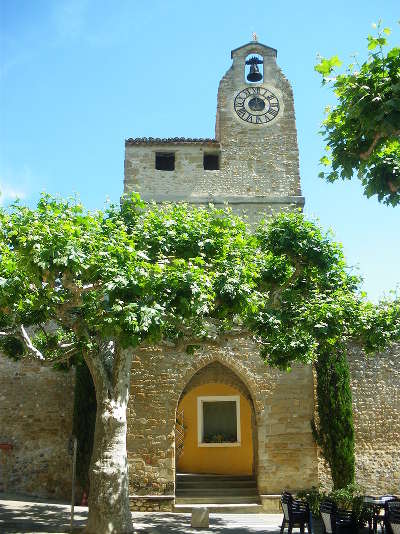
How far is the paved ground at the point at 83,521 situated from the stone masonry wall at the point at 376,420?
3.15m

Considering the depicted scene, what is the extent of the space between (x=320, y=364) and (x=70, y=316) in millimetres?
8256

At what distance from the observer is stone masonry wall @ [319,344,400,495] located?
15.5 m

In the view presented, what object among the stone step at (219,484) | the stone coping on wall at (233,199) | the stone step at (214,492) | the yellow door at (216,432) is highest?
the stone coping on wall at (233,199)

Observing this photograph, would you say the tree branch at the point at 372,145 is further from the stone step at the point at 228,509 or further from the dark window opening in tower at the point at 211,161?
the dark window opening in tower at the point at 211,161

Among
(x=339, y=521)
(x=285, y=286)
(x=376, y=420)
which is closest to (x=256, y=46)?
(x=285, y=286)

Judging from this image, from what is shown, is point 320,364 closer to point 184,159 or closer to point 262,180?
point 262,180

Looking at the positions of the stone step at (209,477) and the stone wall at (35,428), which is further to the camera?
the stone step at (209,477)

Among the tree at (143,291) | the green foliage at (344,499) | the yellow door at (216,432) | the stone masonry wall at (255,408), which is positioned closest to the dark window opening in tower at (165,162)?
the tree at (143,291)

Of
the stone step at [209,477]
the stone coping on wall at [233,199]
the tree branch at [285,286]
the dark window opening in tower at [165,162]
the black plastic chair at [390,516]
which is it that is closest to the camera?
the black plastic chair at [390,516]

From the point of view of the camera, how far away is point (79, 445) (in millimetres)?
15312

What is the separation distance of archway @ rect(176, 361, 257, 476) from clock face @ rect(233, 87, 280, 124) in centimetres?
927

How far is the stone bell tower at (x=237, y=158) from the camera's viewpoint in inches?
690

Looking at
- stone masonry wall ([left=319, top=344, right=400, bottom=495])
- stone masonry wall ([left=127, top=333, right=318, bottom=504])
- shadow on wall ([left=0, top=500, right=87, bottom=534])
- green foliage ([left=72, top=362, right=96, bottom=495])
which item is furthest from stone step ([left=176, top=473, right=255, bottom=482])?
shadow on wall ([left=0, top=500, right=87, bottom=534])

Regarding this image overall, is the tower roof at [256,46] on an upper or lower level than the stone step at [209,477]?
upper
